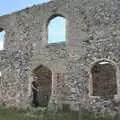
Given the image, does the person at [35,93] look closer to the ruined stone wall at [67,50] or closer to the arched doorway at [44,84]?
the ruined stone wall at [67,50]

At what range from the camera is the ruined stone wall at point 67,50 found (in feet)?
35.9

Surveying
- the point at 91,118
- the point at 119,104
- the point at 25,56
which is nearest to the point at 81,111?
the point at 91,118

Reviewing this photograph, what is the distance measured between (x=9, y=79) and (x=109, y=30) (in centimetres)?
611

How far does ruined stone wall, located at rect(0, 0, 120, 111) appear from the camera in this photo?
1094cm

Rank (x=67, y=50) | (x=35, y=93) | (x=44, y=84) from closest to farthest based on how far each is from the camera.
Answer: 1. (x=67, y=50)
2. (x=35, y=93)
3. (x=44, y=84)

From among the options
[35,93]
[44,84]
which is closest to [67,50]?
[35,93]

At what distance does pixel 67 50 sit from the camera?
38.8ft

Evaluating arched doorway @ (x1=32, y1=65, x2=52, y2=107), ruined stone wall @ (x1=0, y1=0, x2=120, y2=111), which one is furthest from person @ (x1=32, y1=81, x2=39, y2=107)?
arched doorway @ (x1=32, y1=65, x2=52, y2=107)

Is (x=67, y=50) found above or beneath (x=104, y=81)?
above

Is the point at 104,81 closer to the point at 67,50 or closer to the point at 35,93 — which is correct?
the point at 67,50

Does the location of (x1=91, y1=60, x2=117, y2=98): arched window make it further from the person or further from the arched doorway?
the arched doorway

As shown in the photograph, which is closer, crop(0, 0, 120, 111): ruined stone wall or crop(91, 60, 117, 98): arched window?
crop(0, 0, 120, 111): ruined stone wall

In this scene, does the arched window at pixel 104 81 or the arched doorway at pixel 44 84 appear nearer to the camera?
the arched window at pixel 104 81

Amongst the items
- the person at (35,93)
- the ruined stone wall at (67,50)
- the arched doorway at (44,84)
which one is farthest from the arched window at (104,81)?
the arched doorway at (44,84)
